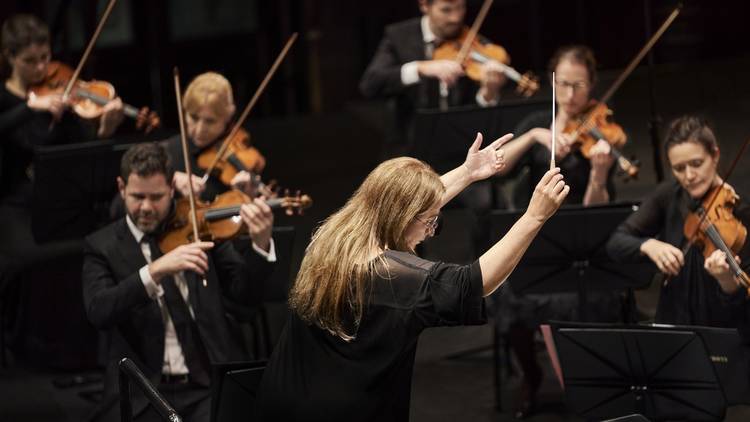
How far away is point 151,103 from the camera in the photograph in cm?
845

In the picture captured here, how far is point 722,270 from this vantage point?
388cm

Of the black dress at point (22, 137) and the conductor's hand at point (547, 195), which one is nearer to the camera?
the conductor's hand at point (547, 195)

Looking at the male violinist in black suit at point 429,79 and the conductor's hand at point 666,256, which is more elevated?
the male violinist in black suit at point 429,79

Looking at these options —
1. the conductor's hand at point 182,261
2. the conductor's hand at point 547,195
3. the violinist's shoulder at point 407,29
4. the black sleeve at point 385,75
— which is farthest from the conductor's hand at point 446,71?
the conductor's hand at point 547,195

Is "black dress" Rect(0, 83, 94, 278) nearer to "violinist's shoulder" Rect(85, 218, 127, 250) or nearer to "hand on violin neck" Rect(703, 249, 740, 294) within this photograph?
"violinist's shoulder" Rect(85, 218, 127, 250)

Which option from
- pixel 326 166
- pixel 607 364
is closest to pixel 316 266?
pixel 607 364

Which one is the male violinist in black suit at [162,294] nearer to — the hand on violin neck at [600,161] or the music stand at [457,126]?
the music stand at [457,126]

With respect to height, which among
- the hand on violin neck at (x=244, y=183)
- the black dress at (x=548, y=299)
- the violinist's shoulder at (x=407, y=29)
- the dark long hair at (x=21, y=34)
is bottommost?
the black dress at (x=548, y=299)

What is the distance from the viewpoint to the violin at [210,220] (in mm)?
4191

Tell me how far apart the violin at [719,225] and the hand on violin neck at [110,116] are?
2380 mm

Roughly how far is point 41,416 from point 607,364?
2.34m

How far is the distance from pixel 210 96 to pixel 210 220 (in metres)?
0.78

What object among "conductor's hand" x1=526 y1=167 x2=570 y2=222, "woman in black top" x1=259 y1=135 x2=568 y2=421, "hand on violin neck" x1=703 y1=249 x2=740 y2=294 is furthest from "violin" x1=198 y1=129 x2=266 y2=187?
"conductor's hand" x1=526 y1=167 x2=570 y2=222

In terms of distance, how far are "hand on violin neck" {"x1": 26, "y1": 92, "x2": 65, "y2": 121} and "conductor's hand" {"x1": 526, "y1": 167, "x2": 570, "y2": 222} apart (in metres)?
2.91
